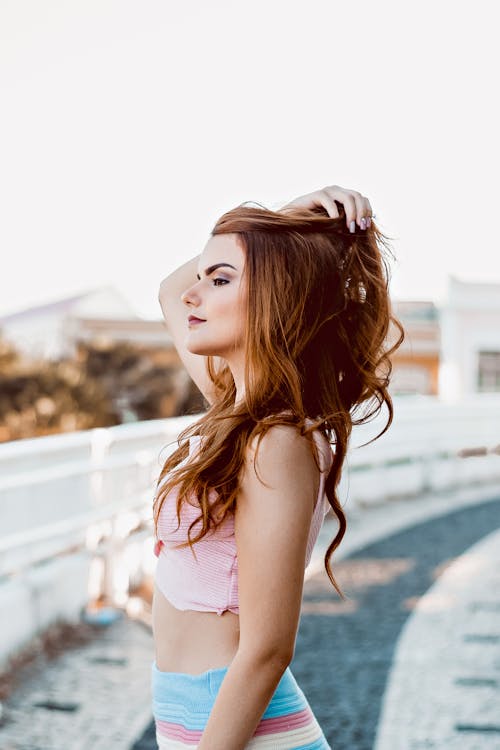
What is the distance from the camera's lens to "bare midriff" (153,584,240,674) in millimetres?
1637

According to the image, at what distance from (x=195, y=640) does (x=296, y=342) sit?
1.70 ft

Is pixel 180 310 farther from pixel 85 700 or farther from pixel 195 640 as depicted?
pixel 85 700

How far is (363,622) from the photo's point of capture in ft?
20.3

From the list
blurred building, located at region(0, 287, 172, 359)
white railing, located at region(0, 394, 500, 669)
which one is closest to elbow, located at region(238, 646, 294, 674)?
white railing, located at region(0, 394, 500, 669)

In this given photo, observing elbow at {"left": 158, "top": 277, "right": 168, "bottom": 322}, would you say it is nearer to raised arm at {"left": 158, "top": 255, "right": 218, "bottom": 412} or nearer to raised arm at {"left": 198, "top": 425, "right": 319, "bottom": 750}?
raised arm at {"left": 158, "top": 255, "right": 218, "bottom": 412}

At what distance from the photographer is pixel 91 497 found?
20.4ft

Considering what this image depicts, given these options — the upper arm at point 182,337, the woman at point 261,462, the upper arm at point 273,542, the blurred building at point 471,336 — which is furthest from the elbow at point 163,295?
the blurred building at point 471,336

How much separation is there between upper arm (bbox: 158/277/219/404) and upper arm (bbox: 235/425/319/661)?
2.27 ft

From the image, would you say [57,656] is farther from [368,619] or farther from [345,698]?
[368,619]

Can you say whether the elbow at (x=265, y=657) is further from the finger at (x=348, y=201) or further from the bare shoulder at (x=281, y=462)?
the finger at (x=348, y=201)

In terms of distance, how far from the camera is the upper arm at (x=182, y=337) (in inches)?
89.7

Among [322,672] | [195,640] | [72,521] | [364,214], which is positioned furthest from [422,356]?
[195,640]

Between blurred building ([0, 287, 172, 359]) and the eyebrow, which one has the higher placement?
the eyebrow

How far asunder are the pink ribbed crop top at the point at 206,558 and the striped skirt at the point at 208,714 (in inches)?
4.5
